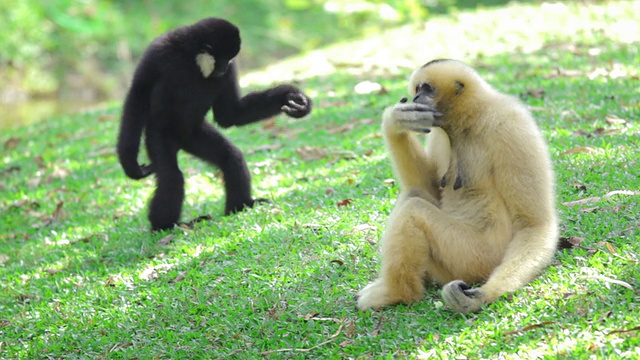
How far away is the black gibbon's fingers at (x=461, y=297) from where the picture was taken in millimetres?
4094

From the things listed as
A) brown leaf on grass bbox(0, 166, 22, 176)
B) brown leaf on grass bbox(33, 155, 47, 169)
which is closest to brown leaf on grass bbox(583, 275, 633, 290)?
brown leaf on grass bbox(33, 155, 47, 169)

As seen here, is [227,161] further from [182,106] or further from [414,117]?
[414,117]

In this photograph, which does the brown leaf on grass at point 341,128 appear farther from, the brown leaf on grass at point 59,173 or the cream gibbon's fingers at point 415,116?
the cream gibbon's fingers at point 415,116

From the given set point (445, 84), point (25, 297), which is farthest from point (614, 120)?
point (25, 297)

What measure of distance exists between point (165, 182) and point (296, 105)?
1.36m

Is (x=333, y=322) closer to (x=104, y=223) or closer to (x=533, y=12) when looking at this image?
(x=104, y=223)

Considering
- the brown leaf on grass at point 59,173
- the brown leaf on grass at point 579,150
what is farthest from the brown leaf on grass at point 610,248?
the brown leaf on grass at point 59,173

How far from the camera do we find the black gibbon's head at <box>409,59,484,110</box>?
4.50 meters

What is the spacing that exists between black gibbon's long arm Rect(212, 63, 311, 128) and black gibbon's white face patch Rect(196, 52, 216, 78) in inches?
12.9

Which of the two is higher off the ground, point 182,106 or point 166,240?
point 182,106

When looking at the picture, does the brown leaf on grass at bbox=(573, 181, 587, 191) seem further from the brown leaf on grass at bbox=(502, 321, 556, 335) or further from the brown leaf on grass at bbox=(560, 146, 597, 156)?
the brown leaf on grass at bbox=(502, 321, 556, 335)

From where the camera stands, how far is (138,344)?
485 cm

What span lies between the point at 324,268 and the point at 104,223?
3.43 metres

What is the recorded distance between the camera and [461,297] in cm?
410
